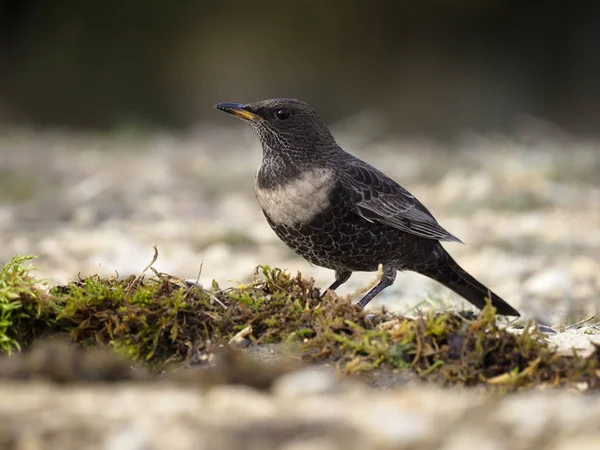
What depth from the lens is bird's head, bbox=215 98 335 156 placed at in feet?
14.1

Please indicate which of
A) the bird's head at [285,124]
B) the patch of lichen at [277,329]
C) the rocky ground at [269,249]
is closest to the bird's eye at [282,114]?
the bird's head at [285,124]

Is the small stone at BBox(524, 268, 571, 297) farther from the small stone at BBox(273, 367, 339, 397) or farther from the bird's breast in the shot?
the small stone at BBox(273, 367, 339, 397)

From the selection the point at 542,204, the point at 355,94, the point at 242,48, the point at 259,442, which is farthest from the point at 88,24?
the point at 259,442

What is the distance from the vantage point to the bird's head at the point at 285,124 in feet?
14.1

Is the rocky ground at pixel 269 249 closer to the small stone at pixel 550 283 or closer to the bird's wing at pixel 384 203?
the small stone at pixel 550 283

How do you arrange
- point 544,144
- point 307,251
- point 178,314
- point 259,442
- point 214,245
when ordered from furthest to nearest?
point 544,144 < point 214,245 < point 307,251 < point 178,314 < point 259,442

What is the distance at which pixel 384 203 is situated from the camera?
4.28 meters

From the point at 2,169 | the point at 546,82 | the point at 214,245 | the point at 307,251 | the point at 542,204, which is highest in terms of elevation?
the point at 546,82

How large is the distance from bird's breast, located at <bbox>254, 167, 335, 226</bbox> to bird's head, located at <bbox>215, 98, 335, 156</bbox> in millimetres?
225

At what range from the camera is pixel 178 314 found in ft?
9.77

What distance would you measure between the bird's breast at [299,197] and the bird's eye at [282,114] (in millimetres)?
396

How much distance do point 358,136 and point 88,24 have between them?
6.39m

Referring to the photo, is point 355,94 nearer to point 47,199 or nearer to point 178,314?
point 47,199

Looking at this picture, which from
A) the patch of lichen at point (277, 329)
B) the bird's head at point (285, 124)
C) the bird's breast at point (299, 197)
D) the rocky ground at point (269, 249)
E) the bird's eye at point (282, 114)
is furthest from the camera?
the bird's eye at point (282, 114)
